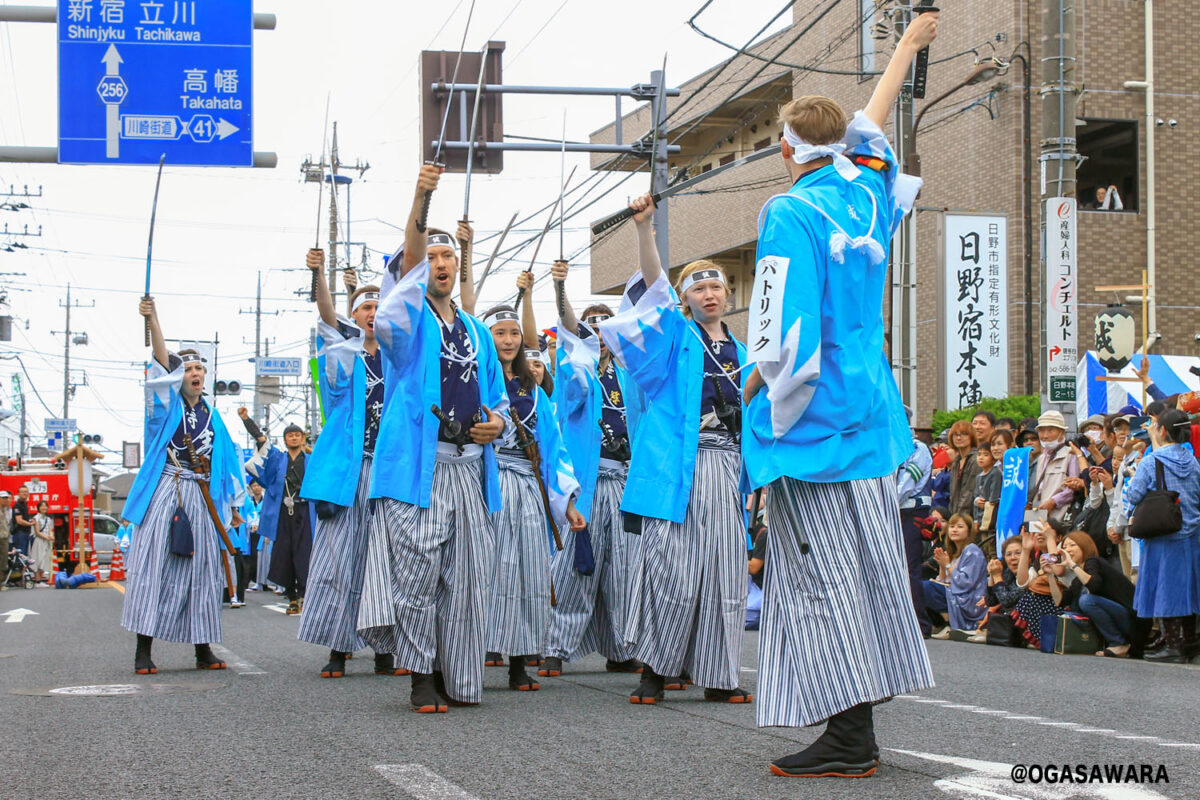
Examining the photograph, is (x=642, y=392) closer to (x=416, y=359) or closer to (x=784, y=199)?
(x=416, y=359)

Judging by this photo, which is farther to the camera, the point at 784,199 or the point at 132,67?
the point at 132,67

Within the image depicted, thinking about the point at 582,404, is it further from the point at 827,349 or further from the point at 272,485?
the point at 272,485

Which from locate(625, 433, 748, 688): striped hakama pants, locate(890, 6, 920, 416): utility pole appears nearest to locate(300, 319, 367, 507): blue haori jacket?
locate(625, 433, 748, 688): striped hakama pants

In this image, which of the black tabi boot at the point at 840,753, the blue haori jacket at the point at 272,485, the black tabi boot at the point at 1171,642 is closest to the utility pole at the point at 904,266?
the black tabi boot at the point at 1171,642

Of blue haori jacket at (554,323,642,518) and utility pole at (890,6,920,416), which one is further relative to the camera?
utility pole at (890,6,920,416)

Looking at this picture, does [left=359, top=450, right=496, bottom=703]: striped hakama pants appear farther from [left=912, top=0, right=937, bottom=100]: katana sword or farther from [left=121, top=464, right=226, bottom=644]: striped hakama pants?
[left=912, top=0, right=937, bottom=100]: katana sword

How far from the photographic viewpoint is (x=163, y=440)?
9.03 m

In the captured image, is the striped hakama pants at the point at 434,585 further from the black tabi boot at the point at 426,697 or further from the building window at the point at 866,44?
the building window at the point at 866,44

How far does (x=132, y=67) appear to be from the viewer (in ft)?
47.2

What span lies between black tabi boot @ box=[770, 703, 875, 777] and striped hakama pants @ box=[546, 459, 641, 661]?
4.07 metres

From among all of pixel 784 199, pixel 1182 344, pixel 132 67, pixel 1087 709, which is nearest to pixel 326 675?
pixel 1087 709

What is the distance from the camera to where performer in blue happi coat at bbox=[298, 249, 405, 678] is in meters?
8.39

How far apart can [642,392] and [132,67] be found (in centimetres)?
919

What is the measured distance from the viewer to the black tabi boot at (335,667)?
321 inches
